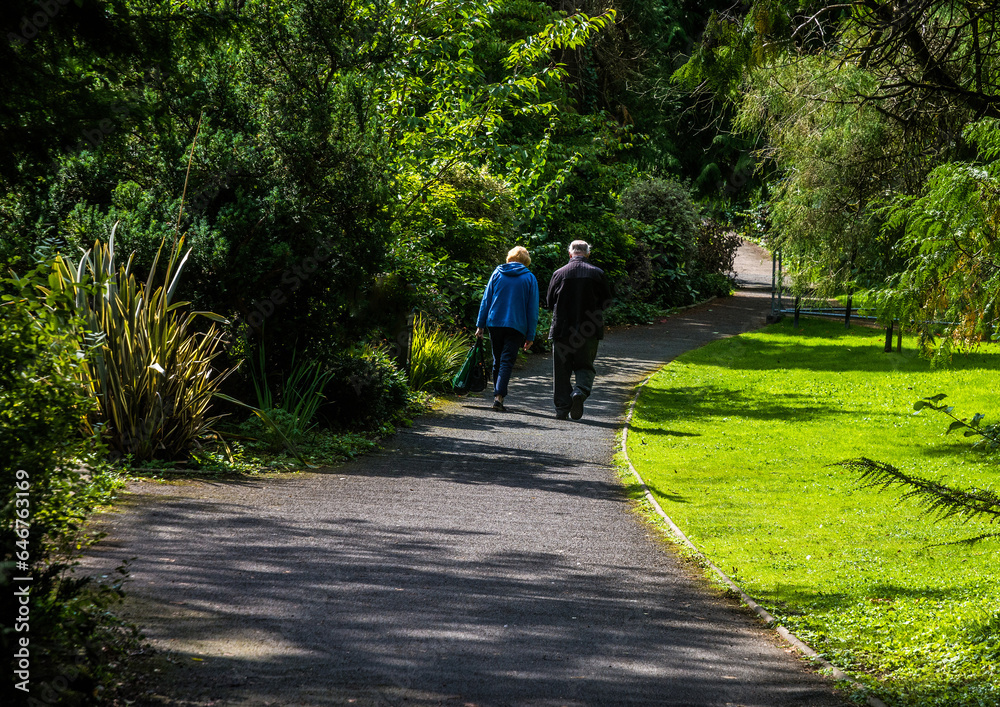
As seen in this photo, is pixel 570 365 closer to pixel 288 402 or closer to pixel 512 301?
pixel 512 301

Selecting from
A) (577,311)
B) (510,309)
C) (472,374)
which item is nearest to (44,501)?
(577,311)

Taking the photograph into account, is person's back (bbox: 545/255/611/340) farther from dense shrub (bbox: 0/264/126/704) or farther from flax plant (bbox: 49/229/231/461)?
dense shrub (bbox: 0/264/126/704)

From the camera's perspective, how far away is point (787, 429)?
1315cm

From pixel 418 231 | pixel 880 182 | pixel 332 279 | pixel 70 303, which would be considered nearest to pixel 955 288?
pixel 332 279

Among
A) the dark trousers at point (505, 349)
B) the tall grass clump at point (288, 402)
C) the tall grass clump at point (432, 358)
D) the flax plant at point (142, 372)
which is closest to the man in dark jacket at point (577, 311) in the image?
the dark trousers at point (505, 349)

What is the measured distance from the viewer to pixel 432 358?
46.5 feet

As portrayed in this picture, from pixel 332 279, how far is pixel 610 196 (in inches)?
606

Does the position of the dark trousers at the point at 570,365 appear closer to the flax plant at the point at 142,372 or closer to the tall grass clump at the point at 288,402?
the tall grass clump at the point at 288,402

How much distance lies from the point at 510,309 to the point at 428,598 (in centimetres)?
731

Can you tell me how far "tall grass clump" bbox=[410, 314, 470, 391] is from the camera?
45.6 ft

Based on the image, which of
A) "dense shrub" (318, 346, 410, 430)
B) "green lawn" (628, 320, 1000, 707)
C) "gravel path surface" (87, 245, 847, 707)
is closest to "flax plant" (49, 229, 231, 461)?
"gravel path surface" (87, 245, 847, 707)

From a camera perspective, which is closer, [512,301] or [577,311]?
[577,311]

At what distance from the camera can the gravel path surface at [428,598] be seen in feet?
14.6

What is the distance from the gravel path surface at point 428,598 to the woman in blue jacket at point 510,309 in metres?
3.48
